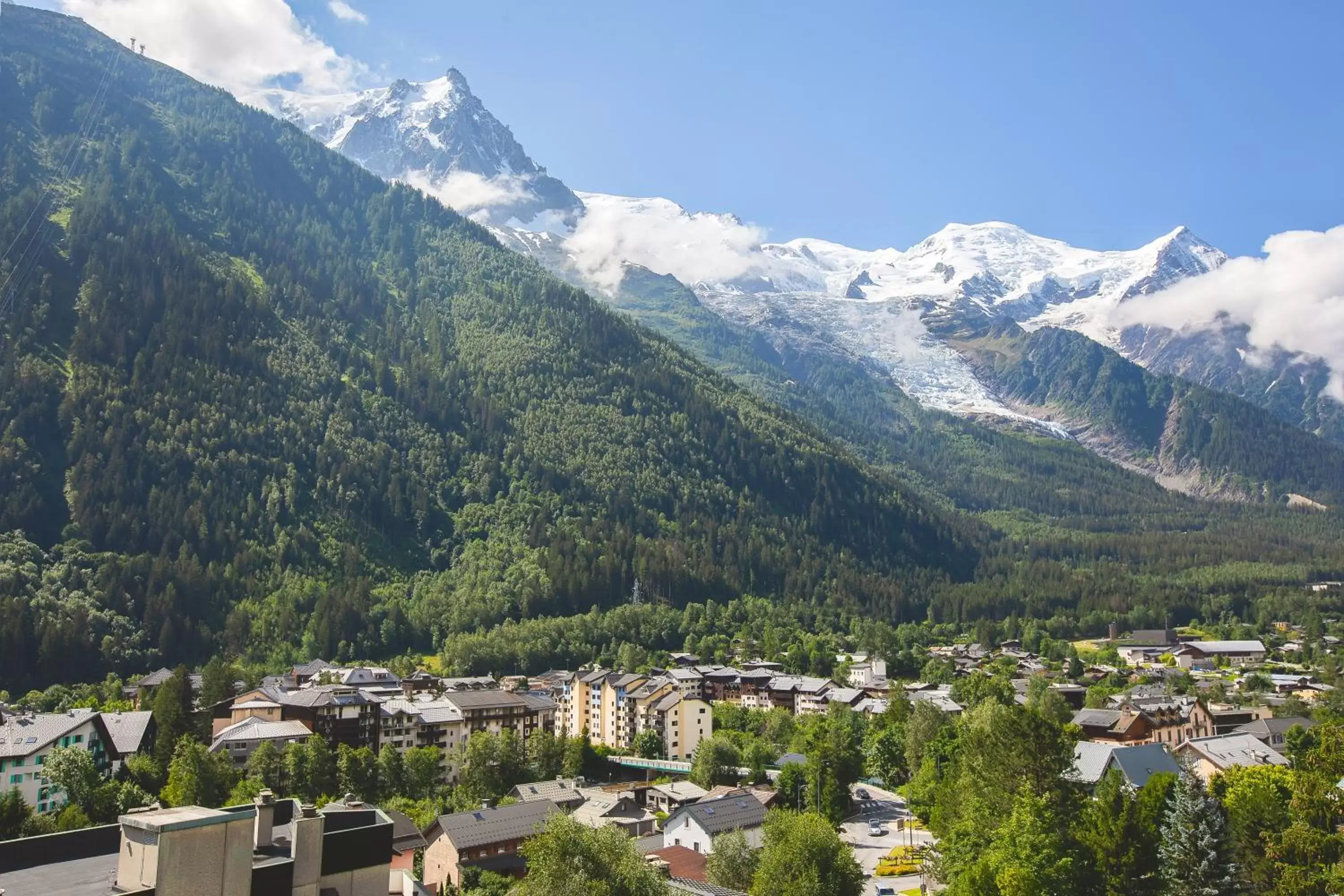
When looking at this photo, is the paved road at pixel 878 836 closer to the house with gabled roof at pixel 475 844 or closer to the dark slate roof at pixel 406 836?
the house with gabled roof at pixel 475 844

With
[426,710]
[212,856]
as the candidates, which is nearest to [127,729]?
[426,710]

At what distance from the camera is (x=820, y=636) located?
166125mm

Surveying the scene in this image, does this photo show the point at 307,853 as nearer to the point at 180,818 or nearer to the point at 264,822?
the point at 264,822

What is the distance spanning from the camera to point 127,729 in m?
82.2

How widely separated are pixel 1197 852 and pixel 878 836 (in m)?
34.2

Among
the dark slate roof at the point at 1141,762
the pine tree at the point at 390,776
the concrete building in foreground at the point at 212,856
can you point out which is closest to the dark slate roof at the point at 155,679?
the pine tree at the point at 390,776

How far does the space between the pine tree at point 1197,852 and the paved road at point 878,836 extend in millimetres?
19049

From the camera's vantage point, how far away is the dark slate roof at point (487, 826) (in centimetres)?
6538

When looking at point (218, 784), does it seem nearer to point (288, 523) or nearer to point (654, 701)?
point (654, 701)

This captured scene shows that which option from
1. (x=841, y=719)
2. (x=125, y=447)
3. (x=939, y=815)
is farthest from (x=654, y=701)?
(x=125, y=447)

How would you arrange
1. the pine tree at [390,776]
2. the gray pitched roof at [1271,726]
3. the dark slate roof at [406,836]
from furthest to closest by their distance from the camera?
1. the gray pitched roof at [1271,726]
2. the pine tree at [390,776]
3. the dark slate roof at [406,836]

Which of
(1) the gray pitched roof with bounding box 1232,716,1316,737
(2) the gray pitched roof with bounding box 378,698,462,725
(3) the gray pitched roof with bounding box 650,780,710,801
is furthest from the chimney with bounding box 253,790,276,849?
(1) the gray pitched roof with bounding box 1232,716,1316,737

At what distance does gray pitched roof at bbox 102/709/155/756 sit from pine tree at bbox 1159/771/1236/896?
230 feet

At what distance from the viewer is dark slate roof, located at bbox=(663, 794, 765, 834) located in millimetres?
71750
